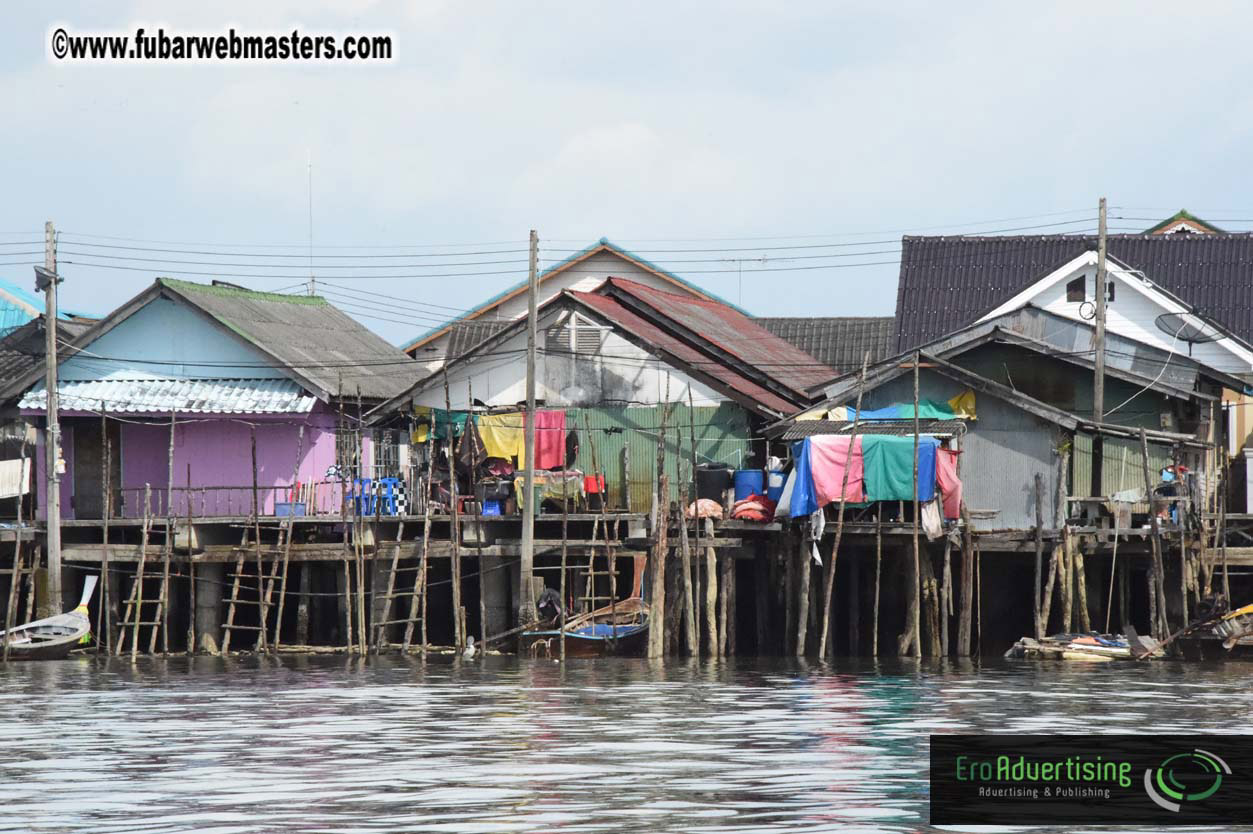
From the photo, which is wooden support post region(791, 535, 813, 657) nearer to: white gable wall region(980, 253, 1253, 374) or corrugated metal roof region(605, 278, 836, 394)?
corrugated metal roof region(605, 278, 836, 394)

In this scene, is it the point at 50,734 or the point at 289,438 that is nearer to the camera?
the point at 50,734

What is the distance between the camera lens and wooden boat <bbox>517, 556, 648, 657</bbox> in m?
32.6

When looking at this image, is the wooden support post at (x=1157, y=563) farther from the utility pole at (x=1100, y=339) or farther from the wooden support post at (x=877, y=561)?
the wooden support post at (x=877, y=561)

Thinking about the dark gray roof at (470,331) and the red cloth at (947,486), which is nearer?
the red cloth at (947,486)

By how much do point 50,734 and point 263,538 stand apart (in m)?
13.9

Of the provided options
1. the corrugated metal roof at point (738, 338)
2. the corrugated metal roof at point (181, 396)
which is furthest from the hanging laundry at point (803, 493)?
the corrugated metal roof at point (181, 396)

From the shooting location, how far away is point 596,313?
3628 centimetres

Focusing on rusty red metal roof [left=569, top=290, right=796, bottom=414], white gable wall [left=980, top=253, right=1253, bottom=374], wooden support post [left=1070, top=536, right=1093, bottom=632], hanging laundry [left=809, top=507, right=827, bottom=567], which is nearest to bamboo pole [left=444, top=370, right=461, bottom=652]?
rusty red metal roof [left=569, top=290, right=796, bottom=414]

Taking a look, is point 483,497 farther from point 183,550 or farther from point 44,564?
point 44,564

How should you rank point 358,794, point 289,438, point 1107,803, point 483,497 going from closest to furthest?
1. point 1107,803
2. point 358,794
3. point 483,497
4. point 289,438

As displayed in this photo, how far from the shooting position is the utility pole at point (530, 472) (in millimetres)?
32938

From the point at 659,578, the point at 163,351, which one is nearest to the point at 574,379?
the point at 659,578

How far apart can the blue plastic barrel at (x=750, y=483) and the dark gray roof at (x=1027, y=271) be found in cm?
1081

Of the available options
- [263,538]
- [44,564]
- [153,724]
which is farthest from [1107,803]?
[44,564]
